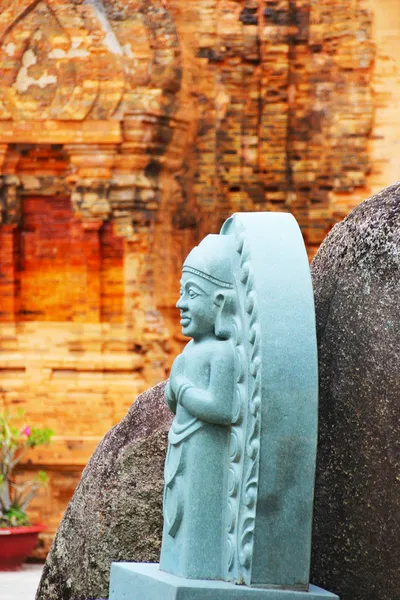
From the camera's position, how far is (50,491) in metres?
12.4

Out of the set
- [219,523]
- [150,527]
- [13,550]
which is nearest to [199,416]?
[219,523]

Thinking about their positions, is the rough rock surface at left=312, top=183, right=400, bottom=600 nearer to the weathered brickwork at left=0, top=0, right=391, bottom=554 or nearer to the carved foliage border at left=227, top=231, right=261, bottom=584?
the carved foliage border at left=227, top=231, right=261, bottom=584

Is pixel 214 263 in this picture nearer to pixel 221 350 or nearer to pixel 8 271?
pixel 221 350

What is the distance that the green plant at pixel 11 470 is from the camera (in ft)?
38.3

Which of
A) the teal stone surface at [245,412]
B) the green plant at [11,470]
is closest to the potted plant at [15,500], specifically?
the green plant at [11,470]

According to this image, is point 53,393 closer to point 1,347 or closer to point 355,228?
point 1,347

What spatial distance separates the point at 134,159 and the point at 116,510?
666 centimetres

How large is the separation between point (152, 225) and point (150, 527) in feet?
22.1

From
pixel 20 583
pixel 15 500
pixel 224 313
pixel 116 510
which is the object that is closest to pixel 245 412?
pixel 224 313

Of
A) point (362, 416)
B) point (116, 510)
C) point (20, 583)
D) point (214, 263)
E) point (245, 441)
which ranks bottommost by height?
point (20, 583)

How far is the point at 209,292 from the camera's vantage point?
4770 millimetres

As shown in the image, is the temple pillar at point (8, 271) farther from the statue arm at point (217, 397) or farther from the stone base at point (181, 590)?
the statue arm at point (217, 397)

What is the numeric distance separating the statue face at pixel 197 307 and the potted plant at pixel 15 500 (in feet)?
22.9

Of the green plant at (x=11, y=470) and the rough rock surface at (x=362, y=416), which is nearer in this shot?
the rough rock surface at (x=362, y=416)
